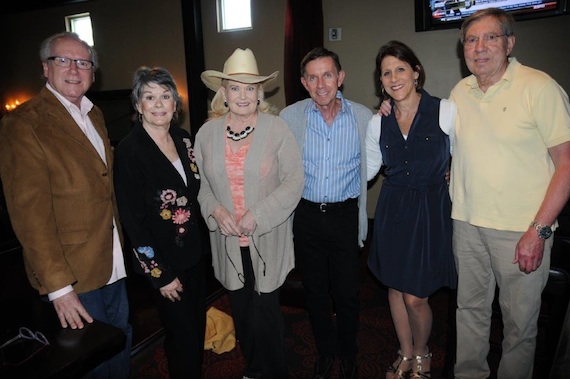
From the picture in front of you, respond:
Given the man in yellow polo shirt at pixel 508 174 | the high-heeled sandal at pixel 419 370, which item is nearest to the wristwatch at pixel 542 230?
the man in yellow polo shirt at pixel 508 174

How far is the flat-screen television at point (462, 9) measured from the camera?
3.69 metres

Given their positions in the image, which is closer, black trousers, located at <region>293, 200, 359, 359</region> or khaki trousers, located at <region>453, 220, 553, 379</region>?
khaki trousers, located at <region>453, 220, 553, 379</region>

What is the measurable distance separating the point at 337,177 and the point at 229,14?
4.48 m

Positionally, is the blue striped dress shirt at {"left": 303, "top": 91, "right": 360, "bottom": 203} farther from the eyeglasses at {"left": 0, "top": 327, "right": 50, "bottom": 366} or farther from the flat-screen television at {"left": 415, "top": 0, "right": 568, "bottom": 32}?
the flat-screen television at {"left": 415, "top": 0, "right": 568, "bottom": 32}

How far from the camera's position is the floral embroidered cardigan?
1598mm

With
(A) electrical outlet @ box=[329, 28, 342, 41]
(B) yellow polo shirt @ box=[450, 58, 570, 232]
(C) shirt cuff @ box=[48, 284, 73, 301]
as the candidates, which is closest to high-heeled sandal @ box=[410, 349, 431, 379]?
(B) yellow polo shirt @ box=[450, 58, 570, 232]

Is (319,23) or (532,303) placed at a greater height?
(319,23)

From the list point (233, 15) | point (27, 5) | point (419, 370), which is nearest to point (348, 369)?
point (419, 370)

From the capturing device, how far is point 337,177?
78.4 inches

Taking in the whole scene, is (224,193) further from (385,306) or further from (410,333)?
(385,306)

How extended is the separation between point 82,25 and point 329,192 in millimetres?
→ 6796

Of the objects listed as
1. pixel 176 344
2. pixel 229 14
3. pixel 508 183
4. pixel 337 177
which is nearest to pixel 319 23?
pixel 229 14

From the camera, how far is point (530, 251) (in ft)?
5.29

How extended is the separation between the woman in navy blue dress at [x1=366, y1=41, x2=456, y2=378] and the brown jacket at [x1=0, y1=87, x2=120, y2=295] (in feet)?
4.22
